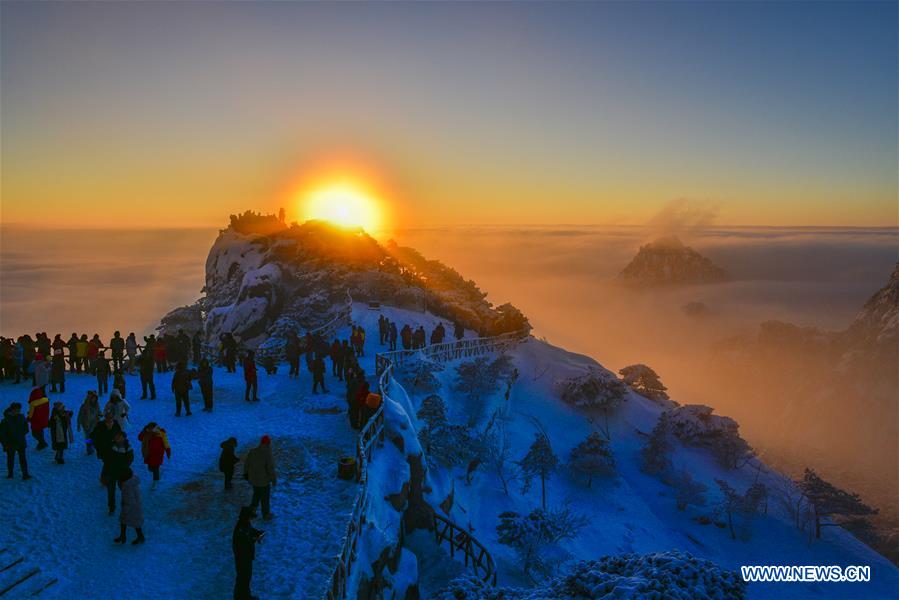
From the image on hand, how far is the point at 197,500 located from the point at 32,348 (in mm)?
13800

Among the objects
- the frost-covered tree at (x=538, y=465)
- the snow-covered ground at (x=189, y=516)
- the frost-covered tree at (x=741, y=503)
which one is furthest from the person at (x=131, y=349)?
the frost-covered tree at (x=741, y=503)

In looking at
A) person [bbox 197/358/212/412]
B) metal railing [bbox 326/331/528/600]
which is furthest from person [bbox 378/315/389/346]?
person [bbox 197/358/212/412]

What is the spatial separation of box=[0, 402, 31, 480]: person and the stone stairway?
10.6 ft

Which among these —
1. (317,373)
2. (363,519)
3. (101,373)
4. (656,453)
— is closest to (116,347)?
(101,373)

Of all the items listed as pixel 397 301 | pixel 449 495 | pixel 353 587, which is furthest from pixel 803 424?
pixel 353 587

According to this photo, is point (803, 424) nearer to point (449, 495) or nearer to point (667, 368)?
point (667, 368)

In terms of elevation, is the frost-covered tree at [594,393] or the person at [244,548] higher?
the person at [244,548]

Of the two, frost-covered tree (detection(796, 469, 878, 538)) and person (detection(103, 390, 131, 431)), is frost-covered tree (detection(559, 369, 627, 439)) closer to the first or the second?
frost-covered tree (detection(796, 469, 878, 538))

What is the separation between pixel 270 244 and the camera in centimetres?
5625

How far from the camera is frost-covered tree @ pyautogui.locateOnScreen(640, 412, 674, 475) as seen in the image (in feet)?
112

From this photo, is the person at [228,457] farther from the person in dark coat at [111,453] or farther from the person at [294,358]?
the person at [294,358]

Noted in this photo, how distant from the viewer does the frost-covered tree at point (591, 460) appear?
31.0 metres

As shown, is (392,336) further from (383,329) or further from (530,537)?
(530,537)

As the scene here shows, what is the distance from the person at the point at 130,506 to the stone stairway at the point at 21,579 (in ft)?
4.13
